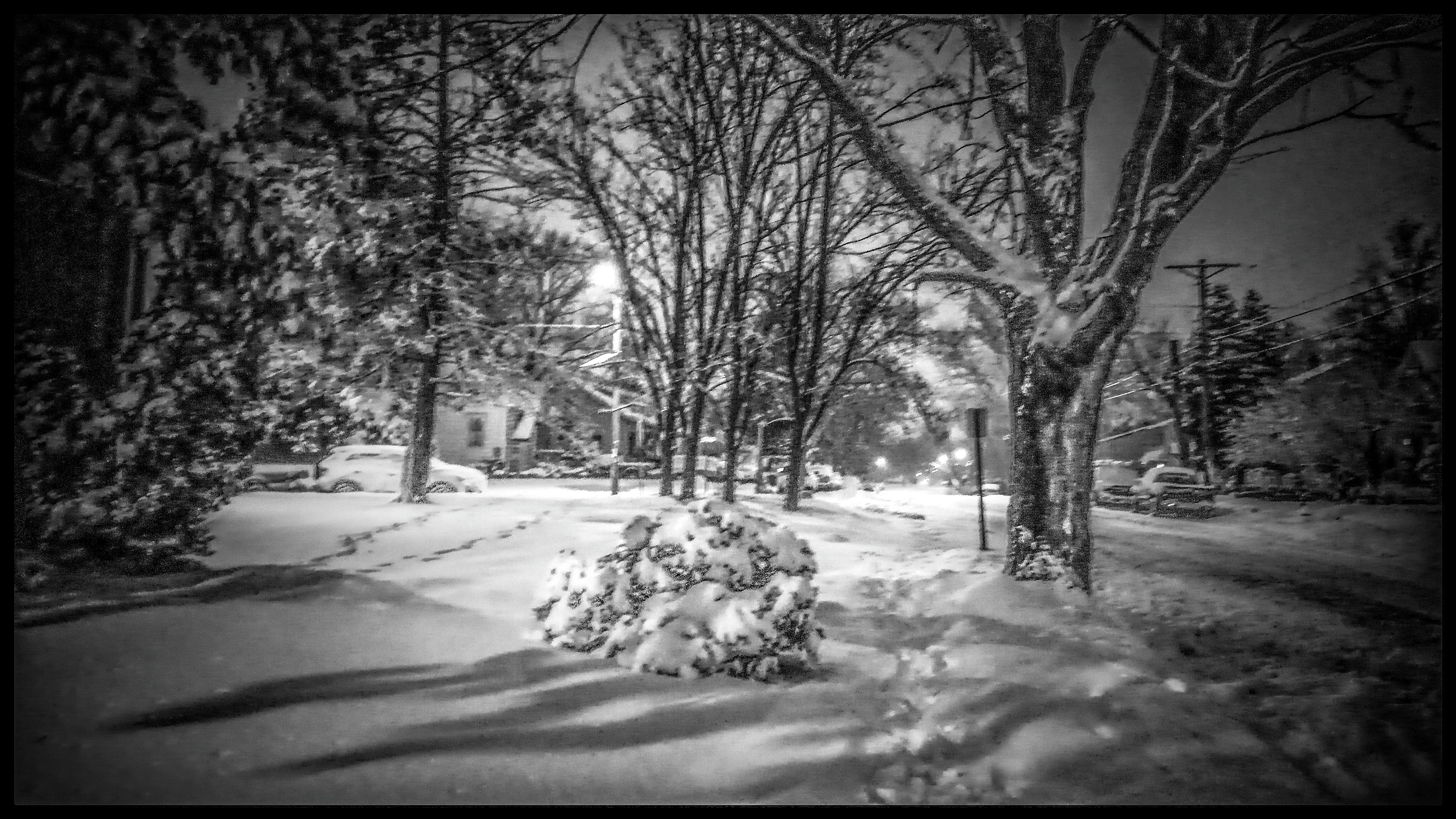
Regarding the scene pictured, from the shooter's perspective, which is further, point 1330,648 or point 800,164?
point 800,164

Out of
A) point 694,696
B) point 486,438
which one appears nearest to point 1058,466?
point 694,696

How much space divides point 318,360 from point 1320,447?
2232 centimetres

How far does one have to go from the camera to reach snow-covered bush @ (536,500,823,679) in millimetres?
3768

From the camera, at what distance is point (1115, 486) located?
1825 centimetres

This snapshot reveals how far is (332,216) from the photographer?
4.88 metres

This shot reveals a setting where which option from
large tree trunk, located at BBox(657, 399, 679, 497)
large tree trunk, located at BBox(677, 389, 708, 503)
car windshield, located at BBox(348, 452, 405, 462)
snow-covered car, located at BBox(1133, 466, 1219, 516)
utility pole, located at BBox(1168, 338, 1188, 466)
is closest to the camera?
car windshield, located at BBox(348, 452, 405, 462)

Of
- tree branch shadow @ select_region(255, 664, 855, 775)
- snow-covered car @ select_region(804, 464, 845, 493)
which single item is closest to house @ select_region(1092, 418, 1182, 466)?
snow-covered car @ select_region(804, 464, 845, 493)

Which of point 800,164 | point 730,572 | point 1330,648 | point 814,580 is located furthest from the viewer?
point 800,164

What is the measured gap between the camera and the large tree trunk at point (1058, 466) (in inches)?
209

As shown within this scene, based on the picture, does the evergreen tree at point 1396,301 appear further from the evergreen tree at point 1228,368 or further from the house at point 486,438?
the house at point 486,438

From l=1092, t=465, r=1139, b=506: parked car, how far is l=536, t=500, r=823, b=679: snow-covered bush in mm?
17315

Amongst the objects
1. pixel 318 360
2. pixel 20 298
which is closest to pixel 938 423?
pixel 318 360

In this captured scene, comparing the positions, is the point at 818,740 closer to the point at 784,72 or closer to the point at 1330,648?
the point at 1330,648

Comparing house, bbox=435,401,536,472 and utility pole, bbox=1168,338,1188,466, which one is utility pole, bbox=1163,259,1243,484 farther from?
house, bbox=435,401,536,472
